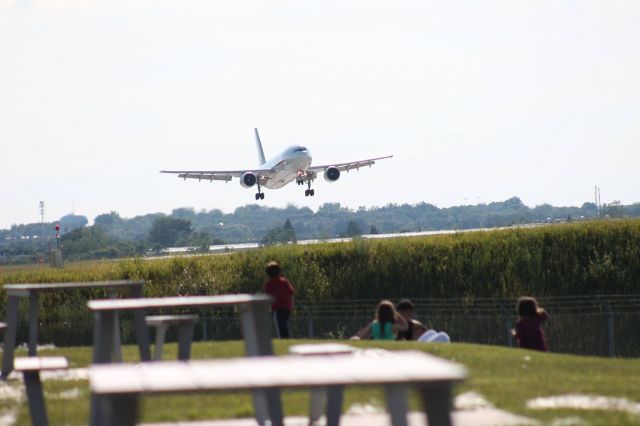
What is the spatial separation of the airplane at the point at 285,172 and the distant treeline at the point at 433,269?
28.1 meters

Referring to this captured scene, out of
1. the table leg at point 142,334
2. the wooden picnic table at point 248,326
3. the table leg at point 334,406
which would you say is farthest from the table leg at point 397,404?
the table leg at point 142,334

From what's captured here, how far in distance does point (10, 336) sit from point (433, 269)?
1808 centimetres

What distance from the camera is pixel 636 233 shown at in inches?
1249

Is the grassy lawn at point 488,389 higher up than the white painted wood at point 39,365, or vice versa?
the white painted wood at point 39,365

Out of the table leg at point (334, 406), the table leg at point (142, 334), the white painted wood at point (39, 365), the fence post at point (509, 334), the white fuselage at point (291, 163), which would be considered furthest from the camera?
the white fuselage at point (291, 163)

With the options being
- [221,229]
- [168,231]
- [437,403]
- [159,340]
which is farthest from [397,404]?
[221,229]

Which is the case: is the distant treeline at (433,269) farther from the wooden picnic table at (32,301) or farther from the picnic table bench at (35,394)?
the picnic table bench at (35,394)

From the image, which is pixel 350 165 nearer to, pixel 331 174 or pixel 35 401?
pixel 331 174

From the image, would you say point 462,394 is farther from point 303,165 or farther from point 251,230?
point 251,230

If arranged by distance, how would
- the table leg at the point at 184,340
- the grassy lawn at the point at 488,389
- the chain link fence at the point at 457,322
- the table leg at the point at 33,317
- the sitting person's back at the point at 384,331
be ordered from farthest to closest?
the chain link fence at the point at 457,322 < the sitting person's back at the point at 384,331 < the table leg at the point at 33,317 < the table leg at the point at 184,340 < the grassy lawn at the point at 488,389

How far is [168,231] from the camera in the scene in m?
133

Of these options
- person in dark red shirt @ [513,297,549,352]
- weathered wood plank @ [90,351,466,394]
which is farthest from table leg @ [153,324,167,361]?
weathered wood plank @ [90,351,466,394]

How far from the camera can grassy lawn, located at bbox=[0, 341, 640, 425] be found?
33.2 feet

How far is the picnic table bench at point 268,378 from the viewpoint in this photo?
5512 millimetres
